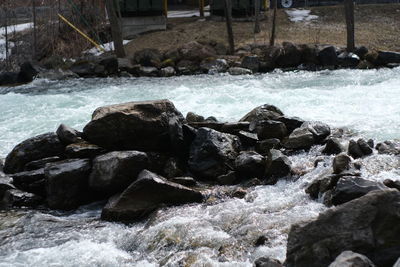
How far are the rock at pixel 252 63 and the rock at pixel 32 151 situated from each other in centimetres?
1168

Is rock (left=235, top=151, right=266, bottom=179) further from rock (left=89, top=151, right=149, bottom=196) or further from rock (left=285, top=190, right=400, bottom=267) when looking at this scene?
rock (left=285, top=190, right=400, bottom=267)

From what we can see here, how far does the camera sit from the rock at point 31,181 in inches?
306

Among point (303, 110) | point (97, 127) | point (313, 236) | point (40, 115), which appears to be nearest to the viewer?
point (313, 236)

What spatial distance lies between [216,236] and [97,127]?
3302 millimetres

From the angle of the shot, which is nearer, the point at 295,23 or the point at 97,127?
the point at 97,127

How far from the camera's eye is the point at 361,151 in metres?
7.86

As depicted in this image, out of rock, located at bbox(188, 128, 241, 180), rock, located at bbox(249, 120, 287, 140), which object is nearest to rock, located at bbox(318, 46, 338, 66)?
rock, located at bbox(249, 120, 287, 140)

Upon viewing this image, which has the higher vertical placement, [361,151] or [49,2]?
[49,2]

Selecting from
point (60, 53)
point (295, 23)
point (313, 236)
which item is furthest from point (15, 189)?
point (295, 23)

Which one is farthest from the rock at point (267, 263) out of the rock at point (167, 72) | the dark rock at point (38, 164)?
the rock at point (167, 72)

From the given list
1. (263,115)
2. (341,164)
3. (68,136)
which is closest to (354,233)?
(341,164)

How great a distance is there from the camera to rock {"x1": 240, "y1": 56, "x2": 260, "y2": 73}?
19.1 m

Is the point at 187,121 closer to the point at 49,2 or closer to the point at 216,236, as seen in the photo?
the point at 216,236

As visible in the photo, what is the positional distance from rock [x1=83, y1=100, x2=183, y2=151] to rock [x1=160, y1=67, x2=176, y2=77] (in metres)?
11.0
